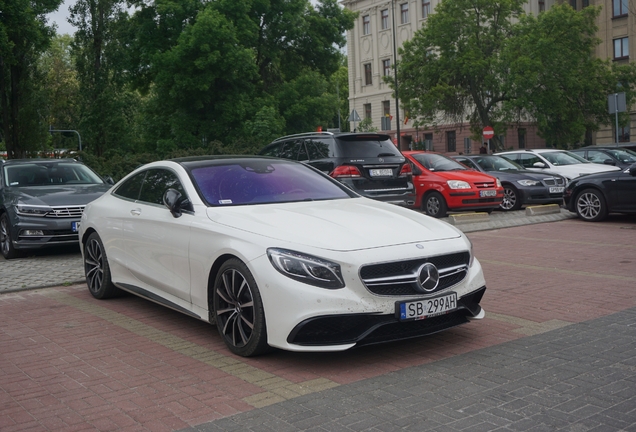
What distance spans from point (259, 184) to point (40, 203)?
19.9ft

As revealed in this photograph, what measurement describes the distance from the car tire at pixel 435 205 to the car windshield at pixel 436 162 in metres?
0.75

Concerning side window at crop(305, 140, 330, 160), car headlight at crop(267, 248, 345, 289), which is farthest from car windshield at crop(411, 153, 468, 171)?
car headlight at crop(267, 248, 345, 289)

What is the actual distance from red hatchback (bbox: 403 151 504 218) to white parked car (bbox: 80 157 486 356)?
9757 mm

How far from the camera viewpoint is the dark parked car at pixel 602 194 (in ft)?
48.4

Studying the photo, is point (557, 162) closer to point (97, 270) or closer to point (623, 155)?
point (623, 155)

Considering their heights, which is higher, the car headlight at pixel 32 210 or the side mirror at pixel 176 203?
the side mirror at pixel 176 203

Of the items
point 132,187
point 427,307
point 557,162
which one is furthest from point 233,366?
point 557,162

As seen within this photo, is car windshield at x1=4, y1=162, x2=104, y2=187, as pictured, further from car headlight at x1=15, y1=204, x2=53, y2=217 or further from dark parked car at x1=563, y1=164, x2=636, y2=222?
dark parked car at x1=563, y1=164, x2=636, y2=222

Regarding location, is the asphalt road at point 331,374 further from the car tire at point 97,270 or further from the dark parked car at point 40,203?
the dark parked car at point 40,203

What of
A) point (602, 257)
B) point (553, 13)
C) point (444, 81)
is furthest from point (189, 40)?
point (602, 257)

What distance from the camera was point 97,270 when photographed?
809 cm

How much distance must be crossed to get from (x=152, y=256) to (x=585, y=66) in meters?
38.4

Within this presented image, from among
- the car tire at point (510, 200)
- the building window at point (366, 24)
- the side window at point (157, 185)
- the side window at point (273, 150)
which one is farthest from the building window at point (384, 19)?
the side window at point (157, 185)

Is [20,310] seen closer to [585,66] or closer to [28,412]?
[28,412]
